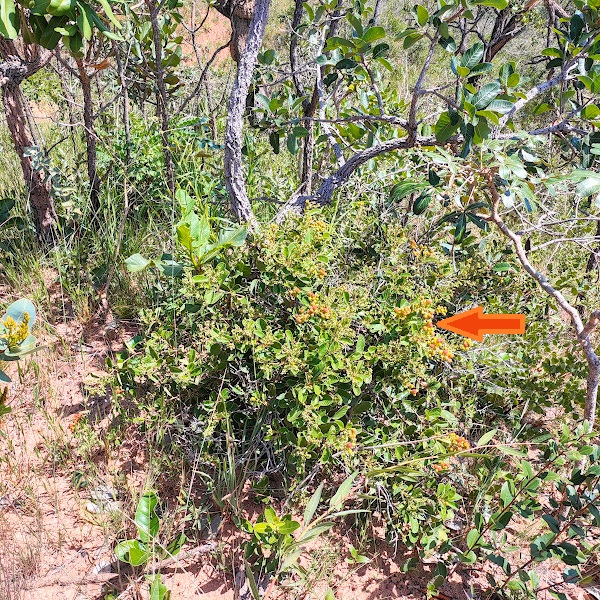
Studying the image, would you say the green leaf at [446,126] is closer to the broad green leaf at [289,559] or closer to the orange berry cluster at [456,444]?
the orange berry cluster at [456,444]

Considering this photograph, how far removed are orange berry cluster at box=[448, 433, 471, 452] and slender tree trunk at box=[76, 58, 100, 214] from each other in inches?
81.0

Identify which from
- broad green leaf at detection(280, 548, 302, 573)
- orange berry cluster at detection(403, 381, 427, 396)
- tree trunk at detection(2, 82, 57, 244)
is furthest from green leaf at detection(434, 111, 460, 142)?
tree trunk at detection(2, 82, 57, 244)

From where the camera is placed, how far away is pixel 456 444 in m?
1.77

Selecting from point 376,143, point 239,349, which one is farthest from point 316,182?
point 239,349

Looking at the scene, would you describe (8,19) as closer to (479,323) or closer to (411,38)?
Result: (411,38)

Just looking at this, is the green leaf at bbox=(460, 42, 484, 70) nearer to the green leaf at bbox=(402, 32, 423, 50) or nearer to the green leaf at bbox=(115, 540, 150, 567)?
the green leaf at bbox=(402, 32, 423, 50)

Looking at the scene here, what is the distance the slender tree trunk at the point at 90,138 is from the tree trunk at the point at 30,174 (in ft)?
0.75

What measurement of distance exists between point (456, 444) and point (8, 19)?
178 cm

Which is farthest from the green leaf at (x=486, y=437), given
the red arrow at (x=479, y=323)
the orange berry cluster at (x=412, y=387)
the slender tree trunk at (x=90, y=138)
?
the slender tree trunk at (x=90, y=138)

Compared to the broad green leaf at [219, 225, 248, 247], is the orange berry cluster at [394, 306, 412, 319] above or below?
below

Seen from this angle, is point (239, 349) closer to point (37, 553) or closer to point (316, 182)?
point (37, 553)

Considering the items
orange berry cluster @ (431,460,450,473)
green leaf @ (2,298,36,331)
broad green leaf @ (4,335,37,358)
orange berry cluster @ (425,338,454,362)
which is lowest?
orange berry cluster @ (431,460,450,473)

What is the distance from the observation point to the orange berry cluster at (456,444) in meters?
1.75

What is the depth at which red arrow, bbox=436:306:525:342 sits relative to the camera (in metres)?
2.15
